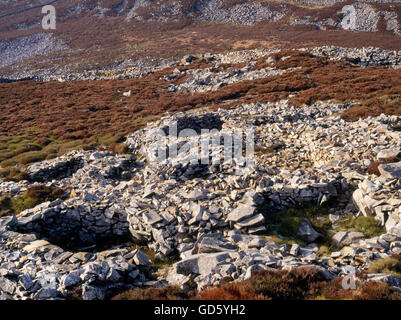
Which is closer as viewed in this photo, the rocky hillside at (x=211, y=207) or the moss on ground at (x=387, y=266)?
the moss on ground at (x=387, y=266)

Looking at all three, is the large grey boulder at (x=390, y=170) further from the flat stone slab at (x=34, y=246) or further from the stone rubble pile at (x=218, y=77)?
the stone rubble pile at (x=218, y=77)

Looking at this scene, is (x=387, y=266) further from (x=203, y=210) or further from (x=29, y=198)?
(x=29, y=198)

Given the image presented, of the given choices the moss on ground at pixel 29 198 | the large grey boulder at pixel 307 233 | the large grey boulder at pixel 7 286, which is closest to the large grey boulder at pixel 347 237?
the large grey boulder at pixel 307 233

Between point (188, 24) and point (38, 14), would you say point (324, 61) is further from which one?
point (38, 14)

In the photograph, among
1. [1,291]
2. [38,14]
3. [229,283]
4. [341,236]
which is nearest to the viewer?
[229,283]

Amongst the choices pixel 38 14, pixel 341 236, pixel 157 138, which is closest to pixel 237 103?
pixel 157 138

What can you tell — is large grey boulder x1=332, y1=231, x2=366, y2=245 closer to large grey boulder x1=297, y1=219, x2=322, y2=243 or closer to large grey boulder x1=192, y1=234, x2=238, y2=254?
large grey boulder x1=297, y1=219, x2=322, y2=243

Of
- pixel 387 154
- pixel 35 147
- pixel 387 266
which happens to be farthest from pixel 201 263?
pixel 35 147

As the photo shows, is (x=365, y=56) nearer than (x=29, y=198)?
No

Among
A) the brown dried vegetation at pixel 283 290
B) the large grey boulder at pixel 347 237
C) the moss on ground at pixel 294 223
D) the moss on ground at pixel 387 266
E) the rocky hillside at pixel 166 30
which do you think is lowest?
the moss on ground at pixel 294 223
